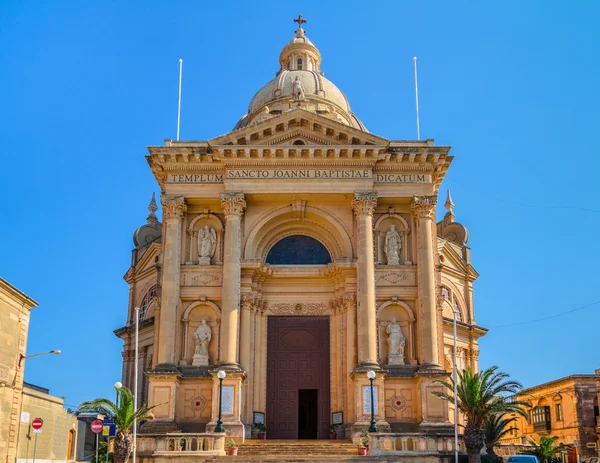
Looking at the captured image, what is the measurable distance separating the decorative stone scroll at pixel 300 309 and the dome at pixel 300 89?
1220cm

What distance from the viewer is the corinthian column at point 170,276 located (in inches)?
1351

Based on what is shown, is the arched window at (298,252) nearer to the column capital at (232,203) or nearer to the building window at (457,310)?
the column capital at (232,203)

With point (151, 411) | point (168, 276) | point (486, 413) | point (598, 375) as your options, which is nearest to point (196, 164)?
point (168, 276)

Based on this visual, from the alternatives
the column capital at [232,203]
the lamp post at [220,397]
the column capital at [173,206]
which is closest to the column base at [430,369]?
the lamp post at [220,397]

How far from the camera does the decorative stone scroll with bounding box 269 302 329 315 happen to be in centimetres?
3675

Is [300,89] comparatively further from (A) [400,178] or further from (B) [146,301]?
(B) [146,301]

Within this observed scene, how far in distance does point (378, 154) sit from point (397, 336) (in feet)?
27.6

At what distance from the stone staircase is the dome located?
65.2 feet

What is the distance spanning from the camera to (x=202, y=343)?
34.9 m

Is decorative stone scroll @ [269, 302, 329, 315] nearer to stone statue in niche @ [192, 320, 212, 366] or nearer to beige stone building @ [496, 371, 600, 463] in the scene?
stone statue in niche @ [192, 320, 212, 366]

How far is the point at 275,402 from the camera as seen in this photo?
35438mm

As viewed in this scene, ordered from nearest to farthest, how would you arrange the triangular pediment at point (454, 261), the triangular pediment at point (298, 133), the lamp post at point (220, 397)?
the lamp post at point (220, 397), the triangular pediment at point (298, 133), the triangular pediment at point (454, 261)

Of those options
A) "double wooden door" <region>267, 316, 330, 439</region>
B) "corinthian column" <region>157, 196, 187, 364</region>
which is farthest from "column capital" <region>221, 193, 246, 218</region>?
"double wooden door" <region>267, 316, 330, 439</region>

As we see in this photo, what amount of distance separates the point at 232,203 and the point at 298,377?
8.68 meters
